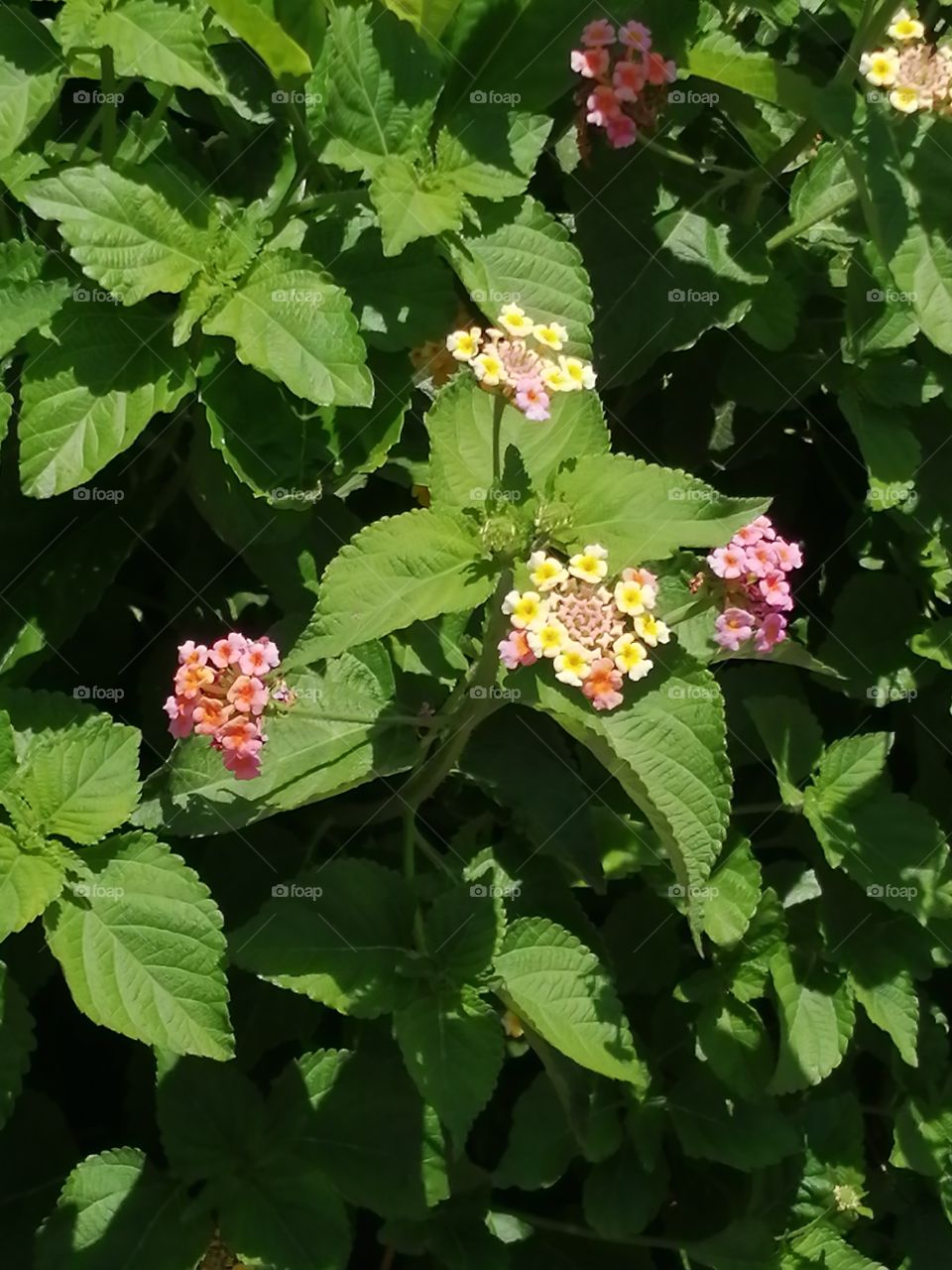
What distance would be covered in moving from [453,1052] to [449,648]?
18.2 inches

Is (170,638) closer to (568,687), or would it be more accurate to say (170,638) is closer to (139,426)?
(139,426)

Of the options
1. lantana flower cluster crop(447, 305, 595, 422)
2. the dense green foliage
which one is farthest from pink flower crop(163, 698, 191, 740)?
lantana flower cluster crop(447, 305, 595, 422)

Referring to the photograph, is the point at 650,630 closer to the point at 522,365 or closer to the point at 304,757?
the point at 522,365

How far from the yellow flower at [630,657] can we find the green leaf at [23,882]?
0.65 metres

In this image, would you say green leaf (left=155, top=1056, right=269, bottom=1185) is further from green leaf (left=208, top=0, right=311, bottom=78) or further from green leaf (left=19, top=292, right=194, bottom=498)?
green leaf (left=208, top=0, right=311, bottom=78)

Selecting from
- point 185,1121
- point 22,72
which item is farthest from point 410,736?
point 22,72

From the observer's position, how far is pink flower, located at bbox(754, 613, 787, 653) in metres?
1.46

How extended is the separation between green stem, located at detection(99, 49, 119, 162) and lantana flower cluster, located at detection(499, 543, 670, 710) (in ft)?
2.23

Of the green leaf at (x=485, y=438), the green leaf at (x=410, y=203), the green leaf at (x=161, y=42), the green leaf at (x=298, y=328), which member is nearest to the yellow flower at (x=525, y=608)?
the green leaf at (x=485, y=438)

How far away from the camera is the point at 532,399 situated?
1.32 metres

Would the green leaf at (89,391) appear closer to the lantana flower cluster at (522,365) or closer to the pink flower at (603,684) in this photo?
the lantana flower cluster at (522,365)

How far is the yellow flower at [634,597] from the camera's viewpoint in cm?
132

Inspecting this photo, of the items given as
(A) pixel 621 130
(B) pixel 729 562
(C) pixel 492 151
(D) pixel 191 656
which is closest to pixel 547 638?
(B) pixel 729 562

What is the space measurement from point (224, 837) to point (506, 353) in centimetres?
75
